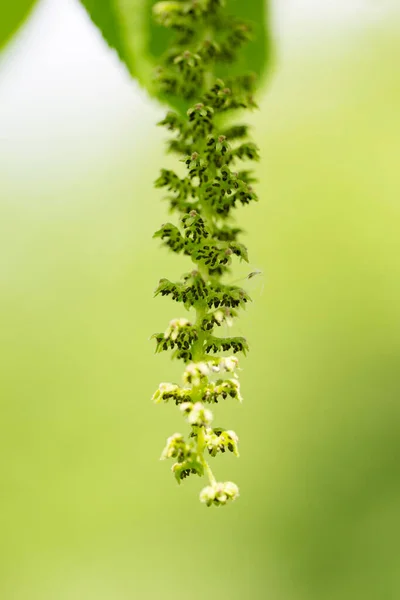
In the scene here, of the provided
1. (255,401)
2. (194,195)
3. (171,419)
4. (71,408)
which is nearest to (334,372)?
(255,401)

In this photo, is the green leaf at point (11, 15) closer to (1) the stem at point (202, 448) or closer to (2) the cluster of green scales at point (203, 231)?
(2) the cluster of green scales at point (203, 231)

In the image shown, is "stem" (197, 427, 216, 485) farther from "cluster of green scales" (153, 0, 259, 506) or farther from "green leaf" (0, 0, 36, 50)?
"green leaf" (0, 0, 36, 50)

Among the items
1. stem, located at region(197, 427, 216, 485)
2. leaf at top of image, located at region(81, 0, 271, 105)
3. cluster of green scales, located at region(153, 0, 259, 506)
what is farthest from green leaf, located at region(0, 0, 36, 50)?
stem, located at region(197, 427, 216, 485)

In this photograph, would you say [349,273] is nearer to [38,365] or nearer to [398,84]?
[398,84]

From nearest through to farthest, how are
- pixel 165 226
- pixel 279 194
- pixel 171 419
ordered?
pixel 165 226, pixel 279 194, pixel 171 419

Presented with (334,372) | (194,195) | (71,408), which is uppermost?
(334,372)

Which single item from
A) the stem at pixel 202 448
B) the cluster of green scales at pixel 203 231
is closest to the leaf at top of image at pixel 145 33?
the cluster of green scales at pixel 203 231
